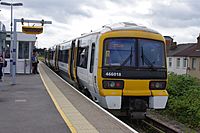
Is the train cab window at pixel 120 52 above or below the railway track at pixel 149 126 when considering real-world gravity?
above

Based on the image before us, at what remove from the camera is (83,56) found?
1459 cm

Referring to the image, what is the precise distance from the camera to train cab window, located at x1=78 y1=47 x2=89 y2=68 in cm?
1398

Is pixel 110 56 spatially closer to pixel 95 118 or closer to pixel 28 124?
pixel 95 118

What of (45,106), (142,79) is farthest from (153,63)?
(45,106)

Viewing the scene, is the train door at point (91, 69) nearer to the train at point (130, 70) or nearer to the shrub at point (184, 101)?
the train at point (130, 70)

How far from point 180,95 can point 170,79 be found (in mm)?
2013

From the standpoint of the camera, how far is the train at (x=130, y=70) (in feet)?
37.3

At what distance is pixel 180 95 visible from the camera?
17469mm

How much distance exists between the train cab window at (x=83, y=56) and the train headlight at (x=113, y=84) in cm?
260

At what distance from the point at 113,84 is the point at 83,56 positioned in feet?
11.4

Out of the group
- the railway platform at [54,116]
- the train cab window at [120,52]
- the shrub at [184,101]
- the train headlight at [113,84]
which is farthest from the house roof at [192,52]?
the train headlight at [113,84]

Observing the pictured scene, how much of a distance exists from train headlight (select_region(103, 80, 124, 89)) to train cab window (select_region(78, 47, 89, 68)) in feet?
8.53

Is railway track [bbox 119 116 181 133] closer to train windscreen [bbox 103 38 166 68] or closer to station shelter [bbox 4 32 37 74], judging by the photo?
train windscreen [bbox 103 38 166 68]

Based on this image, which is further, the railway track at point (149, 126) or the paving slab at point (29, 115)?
the railway track at point (149, 126)
